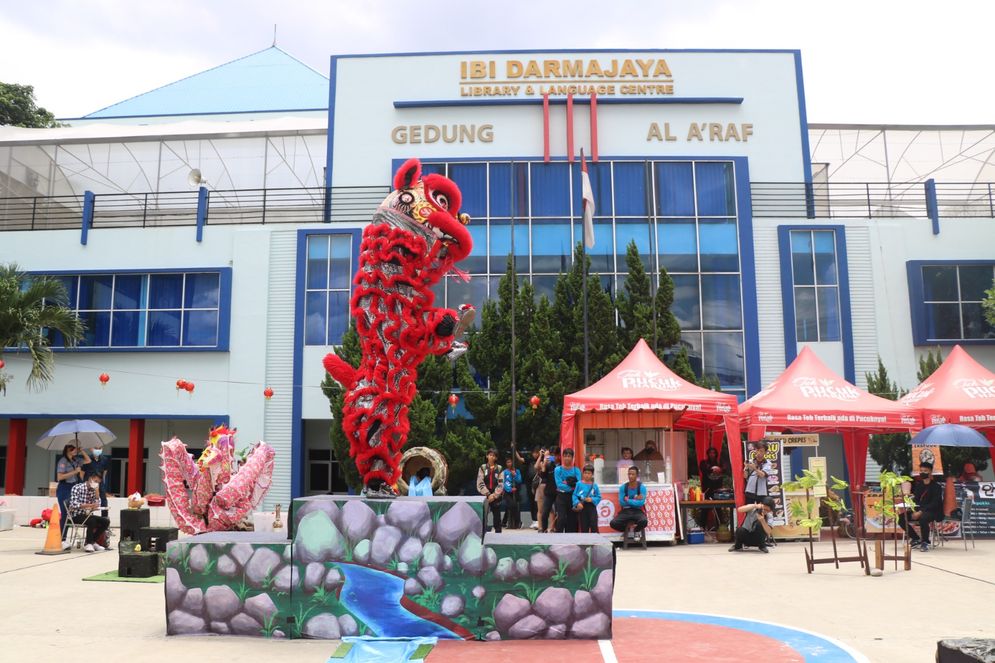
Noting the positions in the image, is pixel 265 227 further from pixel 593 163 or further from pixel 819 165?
pixel 819 165

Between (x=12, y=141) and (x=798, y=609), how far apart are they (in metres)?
28.8

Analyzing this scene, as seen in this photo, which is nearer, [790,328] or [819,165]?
[790,328]

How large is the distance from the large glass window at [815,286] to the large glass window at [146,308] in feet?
53.8

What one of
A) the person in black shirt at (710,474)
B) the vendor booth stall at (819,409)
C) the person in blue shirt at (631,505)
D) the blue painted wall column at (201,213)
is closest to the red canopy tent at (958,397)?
the vendor booth stall at (819,409)

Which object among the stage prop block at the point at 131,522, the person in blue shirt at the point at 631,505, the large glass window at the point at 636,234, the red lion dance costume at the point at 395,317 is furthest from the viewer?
the large glass window at the point at 636,234

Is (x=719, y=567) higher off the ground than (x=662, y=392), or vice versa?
(x=662, y=392)

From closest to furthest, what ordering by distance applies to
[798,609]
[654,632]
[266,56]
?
1. [654,632]
2. [798,609]
3. [266,56]

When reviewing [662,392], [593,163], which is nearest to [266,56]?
[593,163]

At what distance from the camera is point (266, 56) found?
41875 millimetres

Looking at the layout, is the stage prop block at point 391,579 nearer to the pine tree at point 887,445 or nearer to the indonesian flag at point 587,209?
the indonesian flag at point 587,209

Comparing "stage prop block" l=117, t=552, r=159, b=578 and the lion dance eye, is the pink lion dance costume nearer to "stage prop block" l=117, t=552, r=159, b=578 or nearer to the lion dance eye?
"stage prop block" l=117, t=552, r=159, b=578

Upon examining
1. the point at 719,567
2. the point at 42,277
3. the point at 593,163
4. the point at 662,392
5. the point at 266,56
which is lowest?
the point at 719,567

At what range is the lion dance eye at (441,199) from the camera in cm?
945

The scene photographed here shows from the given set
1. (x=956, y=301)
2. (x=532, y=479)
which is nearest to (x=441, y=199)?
(x=532, y=479)
